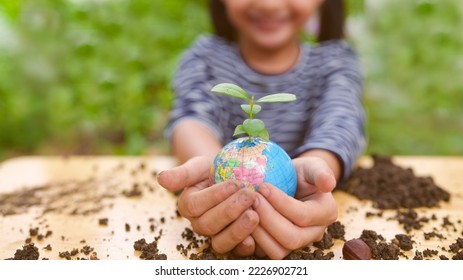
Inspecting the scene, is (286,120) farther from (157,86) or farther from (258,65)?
(157,86)

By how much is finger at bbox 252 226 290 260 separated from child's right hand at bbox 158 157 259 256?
18 millimetres

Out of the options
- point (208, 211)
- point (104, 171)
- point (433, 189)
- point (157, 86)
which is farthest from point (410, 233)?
point (157, 86)

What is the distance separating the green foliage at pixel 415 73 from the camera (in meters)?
3.45

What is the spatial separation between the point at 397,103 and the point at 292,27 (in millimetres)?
1553

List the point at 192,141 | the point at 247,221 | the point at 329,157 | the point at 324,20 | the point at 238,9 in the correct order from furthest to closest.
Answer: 1. the point at 324,20
2. the point at 238,9
3. the point at 192,141
4. the point at 329,157
5. the point at 247,221

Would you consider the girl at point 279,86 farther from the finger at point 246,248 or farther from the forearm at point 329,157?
the finger at point 246,248

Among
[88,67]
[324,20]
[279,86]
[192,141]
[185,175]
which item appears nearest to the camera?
[185,175]

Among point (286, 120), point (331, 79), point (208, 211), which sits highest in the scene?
point (331, 79)

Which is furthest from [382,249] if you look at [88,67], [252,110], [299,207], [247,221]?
[88,67]

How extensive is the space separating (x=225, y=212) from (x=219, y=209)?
0.02m

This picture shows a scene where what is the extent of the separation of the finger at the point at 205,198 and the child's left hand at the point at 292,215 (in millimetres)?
73

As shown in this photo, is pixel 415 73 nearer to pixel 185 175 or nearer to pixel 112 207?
pixel 112 207

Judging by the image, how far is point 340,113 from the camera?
6.64 ft

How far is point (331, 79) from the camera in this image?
223 cm
